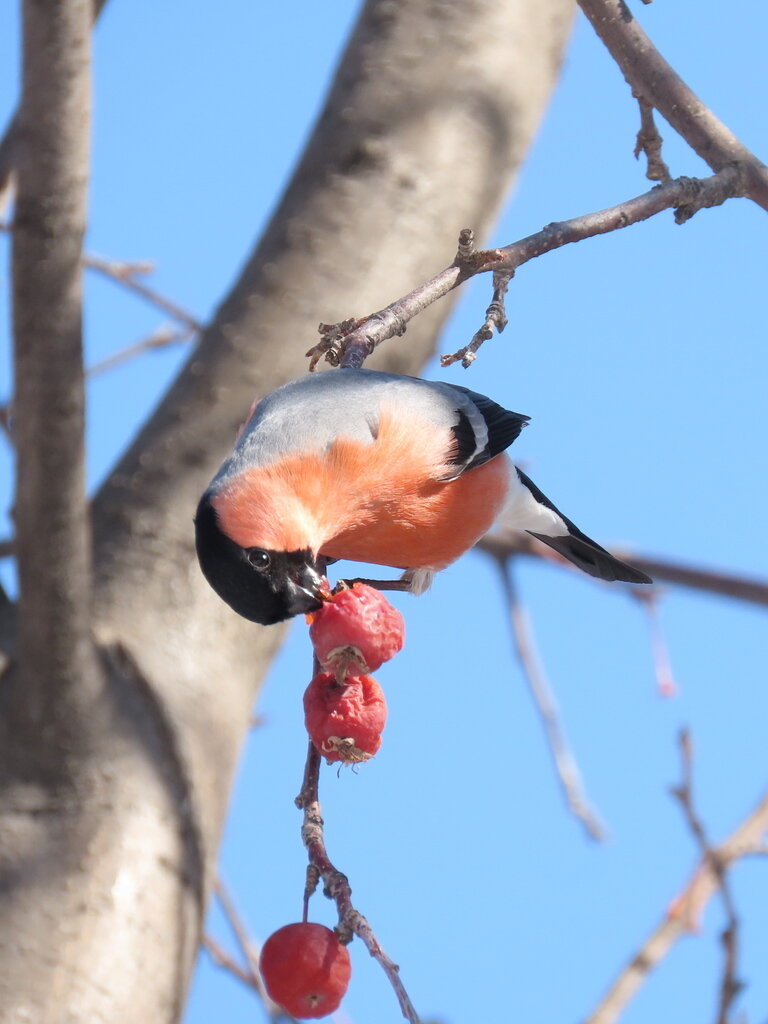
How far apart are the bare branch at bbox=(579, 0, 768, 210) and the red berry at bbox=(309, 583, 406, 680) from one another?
1.10 meters

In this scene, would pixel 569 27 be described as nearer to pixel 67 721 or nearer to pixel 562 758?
pixel 562 758

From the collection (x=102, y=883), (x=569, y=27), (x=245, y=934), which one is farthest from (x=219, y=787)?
(x=569, y=27)

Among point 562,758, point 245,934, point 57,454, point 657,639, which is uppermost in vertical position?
point 57,454

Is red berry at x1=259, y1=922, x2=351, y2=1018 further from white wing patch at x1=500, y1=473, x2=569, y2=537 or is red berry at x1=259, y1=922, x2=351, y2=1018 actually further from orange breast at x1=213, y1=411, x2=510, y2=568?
white wing patch at x1=500, y1=473, x2=569, y2=537

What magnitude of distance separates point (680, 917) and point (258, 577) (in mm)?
1686

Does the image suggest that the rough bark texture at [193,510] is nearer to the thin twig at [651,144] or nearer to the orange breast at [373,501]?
the orange breast at [373,501]

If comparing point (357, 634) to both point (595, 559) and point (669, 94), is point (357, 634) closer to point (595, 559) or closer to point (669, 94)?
point (669, 94)

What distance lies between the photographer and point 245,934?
11.7 ft

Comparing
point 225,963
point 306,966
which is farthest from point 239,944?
point 306,966

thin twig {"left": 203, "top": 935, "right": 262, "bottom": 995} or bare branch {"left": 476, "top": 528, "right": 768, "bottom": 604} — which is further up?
bare branch {"left": 476, "top": 528, "right": 768, "bottom": 604}

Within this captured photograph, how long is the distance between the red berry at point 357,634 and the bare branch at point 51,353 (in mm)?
820

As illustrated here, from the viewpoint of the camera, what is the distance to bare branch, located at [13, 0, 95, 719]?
7.18 feet

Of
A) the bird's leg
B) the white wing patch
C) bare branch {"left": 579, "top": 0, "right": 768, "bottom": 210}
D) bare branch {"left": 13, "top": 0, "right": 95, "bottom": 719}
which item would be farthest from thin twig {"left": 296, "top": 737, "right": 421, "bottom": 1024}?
the white wing patch

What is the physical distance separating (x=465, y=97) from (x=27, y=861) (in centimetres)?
265
